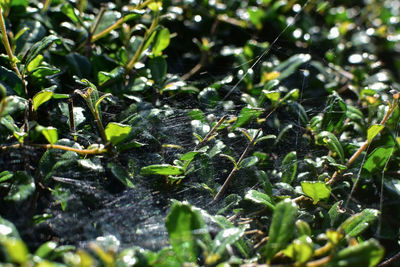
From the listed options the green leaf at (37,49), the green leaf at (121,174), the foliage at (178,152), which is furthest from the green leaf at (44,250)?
the green leaf at (37,49)

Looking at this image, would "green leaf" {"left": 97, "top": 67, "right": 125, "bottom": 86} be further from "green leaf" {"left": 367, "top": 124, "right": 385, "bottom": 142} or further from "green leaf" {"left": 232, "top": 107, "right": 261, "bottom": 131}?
"green leaf" {"left": 367, "top": 124, "right": 385, "bottom": 142}

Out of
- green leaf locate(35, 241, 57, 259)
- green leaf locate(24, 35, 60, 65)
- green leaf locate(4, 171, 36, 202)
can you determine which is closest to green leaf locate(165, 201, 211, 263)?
green leaf locate(35, 241, 57, 259)

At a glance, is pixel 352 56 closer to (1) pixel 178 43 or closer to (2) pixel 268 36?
(2) pixel 268 36

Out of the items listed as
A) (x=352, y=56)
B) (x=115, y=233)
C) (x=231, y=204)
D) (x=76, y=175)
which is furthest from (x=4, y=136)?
(x=352, y=56)

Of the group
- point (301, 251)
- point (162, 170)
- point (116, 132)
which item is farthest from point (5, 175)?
point (301, 251)

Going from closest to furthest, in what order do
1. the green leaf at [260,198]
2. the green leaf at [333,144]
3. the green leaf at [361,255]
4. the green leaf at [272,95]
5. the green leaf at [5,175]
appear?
the green leaf at [361,255]
the green leaf at [5,175]
the green leaf at [260,198]
the green leaf at [333,144]
the green leaf at [272,95]

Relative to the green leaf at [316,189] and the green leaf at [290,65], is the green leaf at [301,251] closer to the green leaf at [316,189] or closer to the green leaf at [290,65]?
the green leaf at [316,189]
